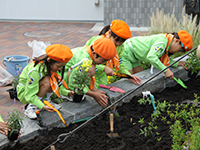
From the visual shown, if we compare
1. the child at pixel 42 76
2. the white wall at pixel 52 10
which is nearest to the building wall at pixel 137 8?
the white wall at pixel 52 10

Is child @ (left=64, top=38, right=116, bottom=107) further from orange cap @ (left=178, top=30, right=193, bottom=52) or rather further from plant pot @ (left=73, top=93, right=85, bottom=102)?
orange cap @ (left=178, top=30, right=193, bottom=52)

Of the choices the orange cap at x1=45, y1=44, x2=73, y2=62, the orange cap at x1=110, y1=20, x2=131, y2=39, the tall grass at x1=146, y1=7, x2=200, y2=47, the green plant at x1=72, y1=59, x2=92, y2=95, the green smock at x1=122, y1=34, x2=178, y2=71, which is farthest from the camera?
the tall grass at x1=146, y1=7, x2=200, y2=47

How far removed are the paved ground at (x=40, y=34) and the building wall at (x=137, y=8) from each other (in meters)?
0.80

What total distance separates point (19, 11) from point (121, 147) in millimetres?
9604

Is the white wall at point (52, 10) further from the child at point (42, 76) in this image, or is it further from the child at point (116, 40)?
the child at point (42, 76)

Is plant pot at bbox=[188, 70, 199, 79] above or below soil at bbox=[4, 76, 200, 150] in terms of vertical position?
above

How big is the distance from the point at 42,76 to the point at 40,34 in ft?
20.3

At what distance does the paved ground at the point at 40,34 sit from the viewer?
7.22 m

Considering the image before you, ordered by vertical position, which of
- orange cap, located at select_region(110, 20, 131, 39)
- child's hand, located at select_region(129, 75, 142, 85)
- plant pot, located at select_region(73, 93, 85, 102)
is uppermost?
orange cap, located at select_region(110, 20, 131, 39)

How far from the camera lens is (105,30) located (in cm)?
416

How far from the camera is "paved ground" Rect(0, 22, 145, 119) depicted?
722cm

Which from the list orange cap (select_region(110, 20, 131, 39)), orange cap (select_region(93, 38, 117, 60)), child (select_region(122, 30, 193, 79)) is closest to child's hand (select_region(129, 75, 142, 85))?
child (select_region(122, 30, 193, 79))

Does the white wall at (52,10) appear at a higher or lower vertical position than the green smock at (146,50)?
higher

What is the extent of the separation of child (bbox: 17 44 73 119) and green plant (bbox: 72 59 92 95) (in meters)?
0.19
